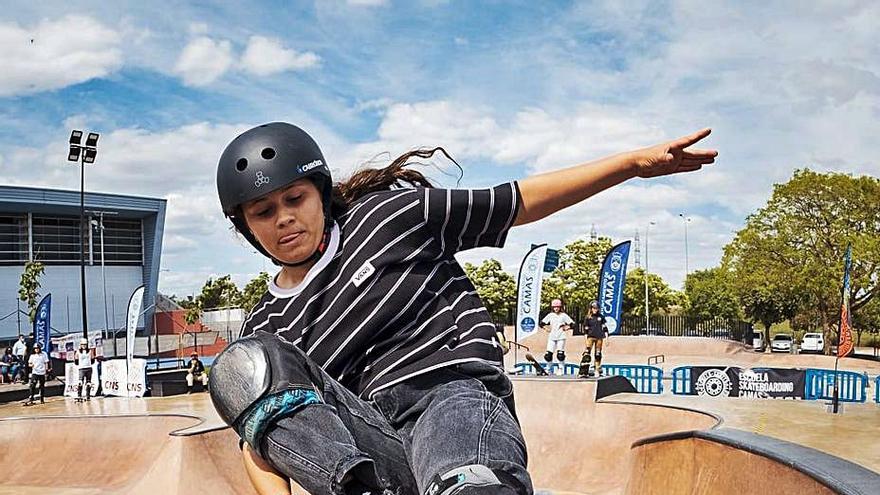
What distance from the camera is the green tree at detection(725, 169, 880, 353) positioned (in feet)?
113

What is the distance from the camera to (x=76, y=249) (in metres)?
57.5

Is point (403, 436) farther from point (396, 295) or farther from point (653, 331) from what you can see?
point (653, 331)

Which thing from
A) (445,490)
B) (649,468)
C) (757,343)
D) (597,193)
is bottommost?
(757,343)

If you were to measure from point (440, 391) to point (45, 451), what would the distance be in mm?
13590

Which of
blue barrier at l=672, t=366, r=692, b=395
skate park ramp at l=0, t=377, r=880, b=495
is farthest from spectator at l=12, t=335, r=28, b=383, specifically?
blue barrier at l=672, t=366, r=692, b=395

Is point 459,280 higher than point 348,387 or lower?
higher

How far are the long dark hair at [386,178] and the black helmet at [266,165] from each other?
0.28 meters

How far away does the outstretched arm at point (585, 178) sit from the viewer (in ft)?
8.94

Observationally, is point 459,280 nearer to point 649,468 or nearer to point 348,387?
point 348,387

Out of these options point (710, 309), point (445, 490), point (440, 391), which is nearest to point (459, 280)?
point (440, 391)

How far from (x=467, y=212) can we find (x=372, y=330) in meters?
0.52

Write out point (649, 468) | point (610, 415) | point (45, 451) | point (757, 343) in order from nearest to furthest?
point (649, 468)
point (610, 415)
point (45, 451)
point (757, 343)

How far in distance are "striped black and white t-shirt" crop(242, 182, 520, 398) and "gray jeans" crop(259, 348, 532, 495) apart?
7cm

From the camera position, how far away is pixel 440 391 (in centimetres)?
244
